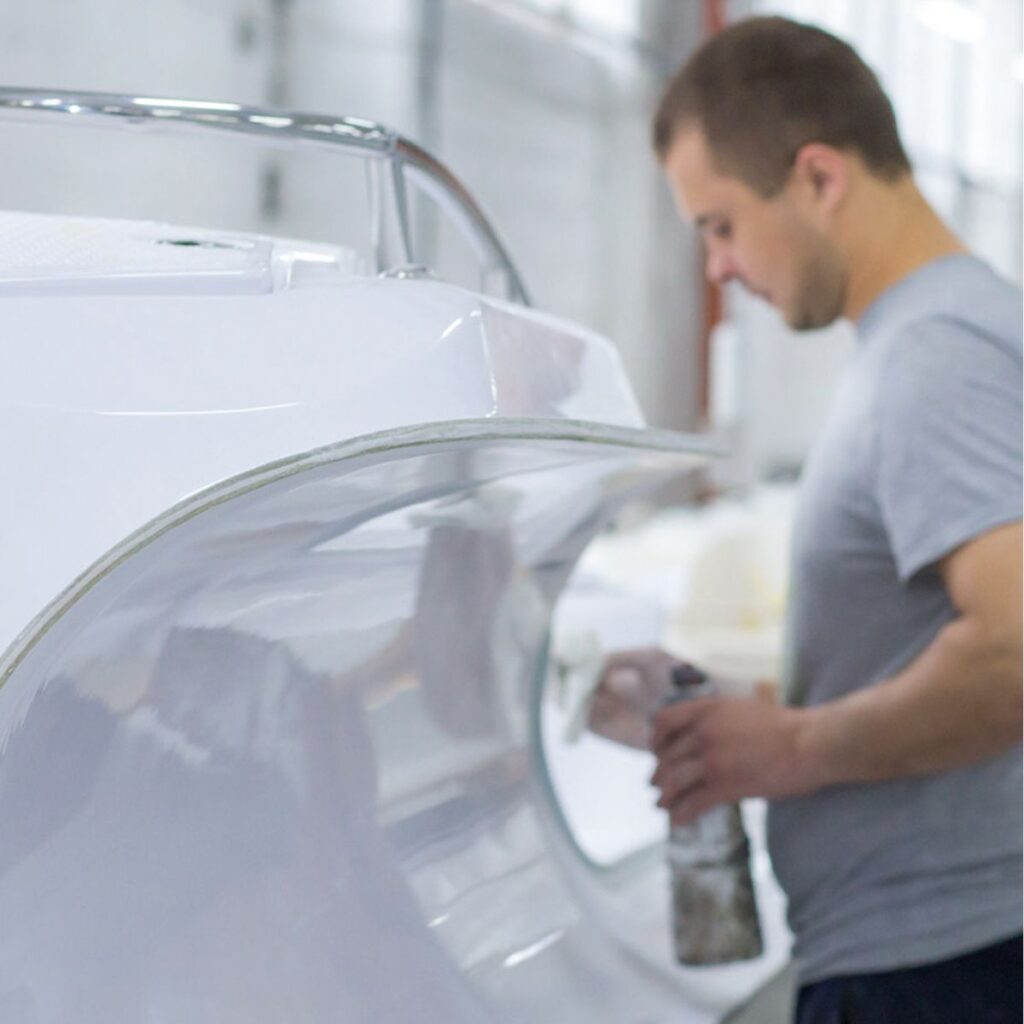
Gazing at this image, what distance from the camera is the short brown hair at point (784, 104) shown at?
1334 mm

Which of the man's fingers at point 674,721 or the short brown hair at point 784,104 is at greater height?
the short brown hair at point 784,104

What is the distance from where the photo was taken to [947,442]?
3.45 ft

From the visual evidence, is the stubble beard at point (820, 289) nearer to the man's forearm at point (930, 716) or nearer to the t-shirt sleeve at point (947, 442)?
the t-shirt sleeve at point (947, 442)

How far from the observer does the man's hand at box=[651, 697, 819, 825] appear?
114cm

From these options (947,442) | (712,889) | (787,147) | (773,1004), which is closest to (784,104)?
(787,147)

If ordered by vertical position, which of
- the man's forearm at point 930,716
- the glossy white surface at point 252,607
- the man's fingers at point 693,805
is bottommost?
the man's fingers at point 693,805

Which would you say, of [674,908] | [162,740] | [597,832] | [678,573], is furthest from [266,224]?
[162,740]

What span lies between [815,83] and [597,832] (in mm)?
845

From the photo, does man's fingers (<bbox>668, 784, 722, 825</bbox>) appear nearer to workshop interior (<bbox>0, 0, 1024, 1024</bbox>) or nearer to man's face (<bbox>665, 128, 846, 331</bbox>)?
workshop interior (<bbox>0, 0, 1024, 1024</bbox>)

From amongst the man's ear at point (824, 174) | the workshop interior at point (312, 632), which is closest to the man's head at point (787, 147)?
the man's ear at point (824, 174)

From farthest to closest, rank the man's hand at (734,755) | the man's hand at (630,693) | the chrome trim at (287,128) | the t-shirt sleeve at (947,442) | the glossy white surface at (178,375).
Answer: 1. the man's hand at (630,693)
2. the man's hand at (734,755)
3. the t-shirt sleeve at (947,442)
4. the chrome trim at (287,128)
5. the glossy white surface at (178,375)

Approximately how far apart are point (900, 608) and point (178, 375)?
0.79m

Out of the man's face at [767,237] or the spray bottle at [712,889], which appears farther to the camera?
the man's face at [767,237]

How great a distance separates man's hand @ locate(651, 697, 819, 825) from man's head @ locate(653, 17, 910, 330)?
45 centimetres
